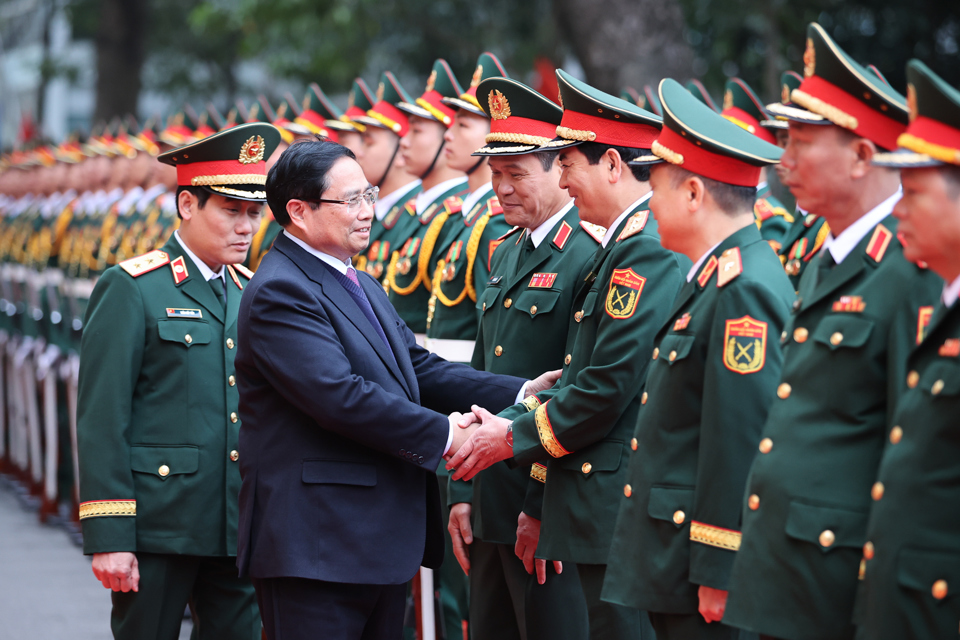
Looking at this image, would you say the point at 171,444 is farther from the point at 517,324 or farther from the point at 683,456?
the point at 683,456

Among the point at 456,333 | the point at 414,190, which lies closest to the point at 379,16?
the point at 414,190

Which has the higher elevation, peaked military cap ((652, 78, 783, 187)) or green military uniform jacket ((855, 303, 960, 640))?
peaked military cap ((652, 78, 783, 187))

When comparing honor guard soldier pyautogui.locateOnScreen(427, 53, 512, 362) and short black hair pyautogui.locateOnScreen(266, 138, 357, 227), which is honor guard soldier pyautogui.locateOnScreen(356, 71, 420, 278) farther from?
short black hair pyautogui.locateOnScreen(266, 138, 357, 227)

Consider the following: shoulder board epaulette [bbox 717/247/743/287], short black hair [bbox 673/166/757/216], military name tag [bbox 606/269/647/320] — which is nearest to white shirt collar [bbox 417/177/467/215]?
military name tag [bbox 606/269/647/320]

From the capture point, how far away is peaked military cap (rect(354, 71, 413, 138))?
21.0 ft

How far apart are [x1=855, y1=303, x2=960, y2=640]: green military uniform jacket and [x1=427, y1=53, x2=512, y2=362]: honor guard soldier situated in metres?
2.76

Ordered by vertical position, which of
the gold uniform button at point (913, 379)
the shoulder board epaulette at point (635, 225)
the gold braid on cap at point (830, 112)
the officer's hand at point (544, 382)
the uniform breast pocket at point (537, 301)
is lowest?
the officer's hand at point (544, 382)

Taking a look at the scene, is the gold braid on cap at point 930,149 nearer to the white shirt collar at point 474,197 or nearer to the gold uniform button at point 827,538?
the gold uniform button at point 827,538

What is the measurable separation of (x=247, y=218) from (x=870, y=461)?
2.22 m

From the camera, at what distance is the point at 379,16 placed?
47.6 ft

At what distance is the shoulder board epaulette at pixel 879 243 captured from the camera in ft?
8.13

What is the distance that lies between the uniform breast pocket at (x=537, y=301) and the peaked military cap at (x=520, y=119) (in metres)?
0.52

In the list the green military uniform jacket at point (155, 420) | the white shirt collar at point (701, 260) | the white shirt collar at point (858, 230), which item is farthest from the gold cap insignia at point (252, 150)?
the white shirt collar at point (858, 230)

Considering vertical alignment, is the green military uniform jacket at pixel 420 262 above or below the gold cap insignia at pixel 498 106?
below
